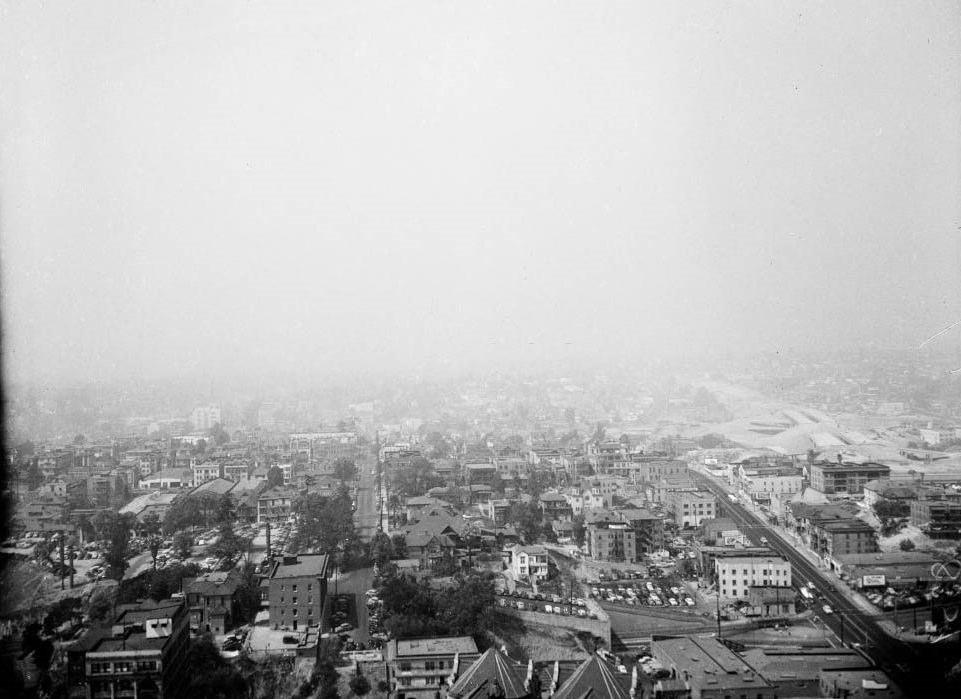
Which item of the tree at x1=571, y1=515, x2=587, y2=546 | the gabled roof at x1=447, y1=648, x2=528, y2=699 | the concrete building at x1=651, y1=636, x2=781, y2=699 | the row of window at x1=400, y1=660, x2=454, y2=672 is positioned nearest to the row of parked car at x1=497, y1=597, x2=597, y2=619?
the concrete building at x1=651, y1=636, x2=781, y2=699

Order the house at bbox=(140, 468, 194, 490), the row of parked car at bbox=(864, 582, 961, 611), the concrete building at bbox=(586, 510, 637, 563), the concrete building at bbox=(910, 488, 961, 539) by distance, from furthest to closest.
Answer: the house at bbox=(140, 468, 194, 490) → the concrete building at bbox=(586, 510, 637, 563) → the concrete building at bbox=(910, 488, 961, 539) → the row of parked car at bbox=(864, 582, 961, 611)

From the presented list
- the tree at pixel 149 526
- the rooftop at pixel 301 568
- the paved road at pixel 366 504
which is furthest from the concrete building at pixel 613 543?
the tree at pixel 149 526

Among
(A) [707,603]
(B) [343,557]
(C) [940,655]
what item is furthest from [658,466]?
(C) [940,655]

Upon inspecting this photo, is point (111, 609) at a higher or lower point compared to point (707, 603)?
higher

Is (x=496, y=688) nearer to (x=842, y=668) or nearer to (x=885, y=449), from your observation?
(x=842, y=668)

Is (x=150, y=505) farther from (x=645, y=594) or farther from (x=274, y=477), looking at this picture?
(x=645, y=594)

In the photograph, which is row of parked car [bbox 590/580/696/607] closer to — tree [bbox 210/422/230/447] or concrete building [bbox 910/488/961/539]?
concrete building [bbox 910/488/961/539]
